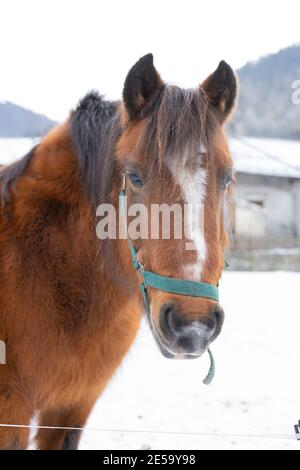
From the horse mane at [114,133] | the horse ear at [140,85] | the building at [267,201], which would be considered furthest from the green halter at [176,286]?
the building at [267,201]

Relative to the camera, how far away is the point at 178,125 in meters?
1.75

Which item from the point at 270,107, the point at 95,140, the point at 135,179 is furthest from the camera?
the point at 270,107

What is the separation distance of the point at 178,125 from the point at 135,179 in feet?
0.89

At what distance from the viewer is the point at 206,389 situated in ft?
14.6

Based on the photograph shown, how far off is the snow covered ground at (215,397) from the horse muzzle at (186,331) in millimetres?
967

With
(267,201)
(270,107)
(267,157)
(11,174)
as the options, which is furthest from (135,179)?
(267,157)

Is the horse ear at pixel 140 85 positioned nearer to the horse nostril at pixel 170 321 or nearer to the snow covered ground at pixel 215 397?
the horse nostril at pixel 170 321

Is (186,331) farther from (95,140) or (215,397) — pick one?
(215,397)

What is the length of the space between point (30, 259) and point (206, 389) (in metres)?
2.92

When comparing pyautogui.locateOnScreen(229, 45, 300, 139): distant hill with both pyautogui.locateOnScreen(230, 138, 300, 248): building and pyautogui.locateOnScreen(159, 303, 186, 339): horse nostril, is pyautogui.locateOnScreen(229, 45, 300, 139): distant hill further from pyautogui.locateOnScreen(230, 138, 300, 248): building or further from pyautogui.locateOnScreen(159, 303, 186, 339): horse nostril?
pyautogui.locateOnScreen(159, 303, 186, 339): horse nostril

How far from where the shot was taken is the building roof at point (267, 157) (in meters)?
13.6

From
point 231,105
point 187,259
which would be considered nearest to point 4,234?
point 187,259

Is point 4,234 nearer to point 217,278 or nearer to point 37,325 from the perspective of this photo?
point 37,325
